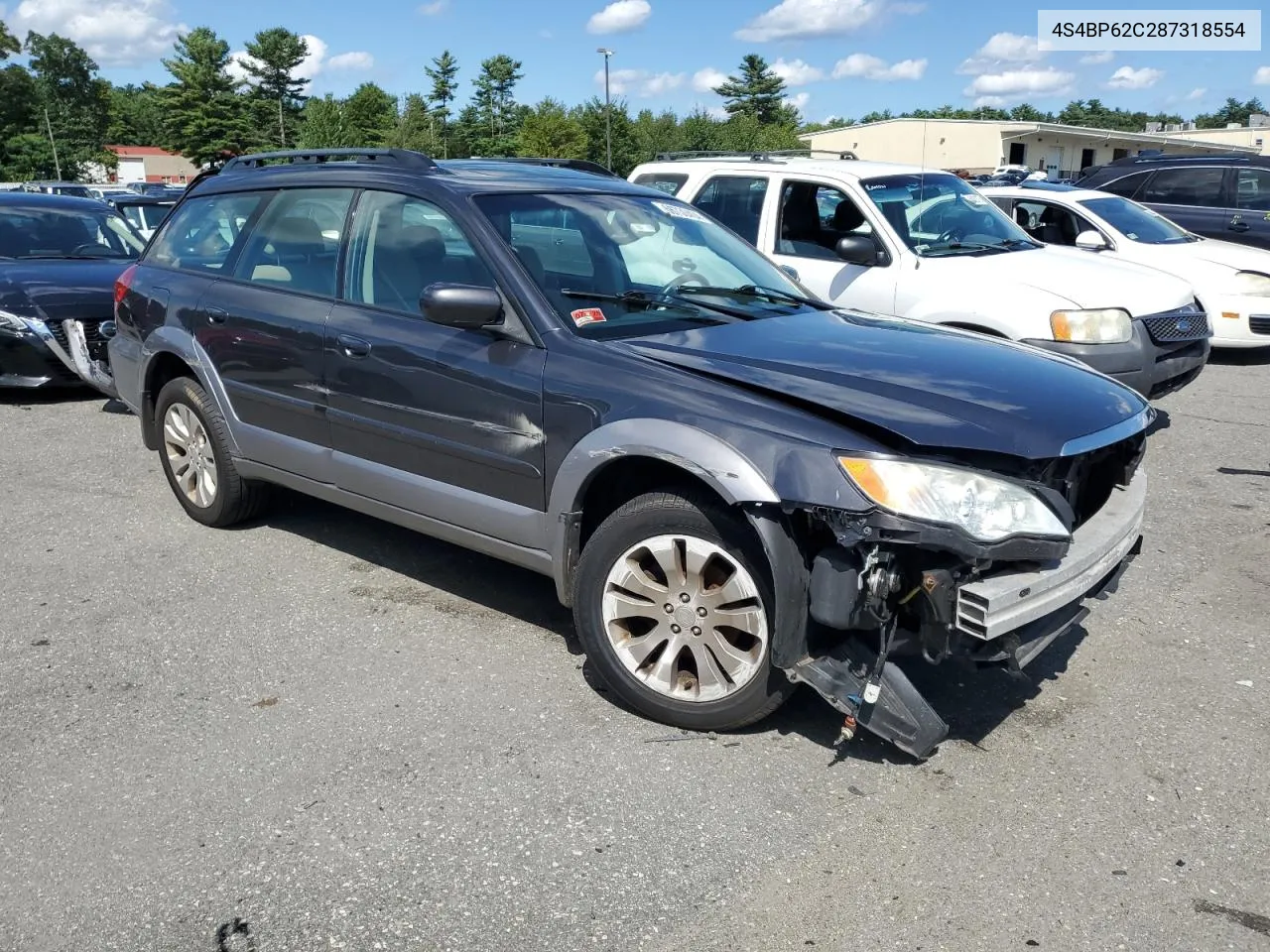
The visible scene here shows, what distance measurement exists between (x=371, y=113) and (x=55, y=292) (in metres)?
75.7

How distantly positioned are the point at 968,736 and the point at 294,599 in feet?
9.20

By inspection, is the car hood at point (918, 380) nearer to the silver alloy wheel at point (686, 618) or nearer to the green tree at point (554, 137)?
the silver alloy wheel at point (686, 618)

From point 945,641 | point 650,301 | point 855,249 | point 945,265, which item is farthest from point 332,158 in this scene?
point 945,265

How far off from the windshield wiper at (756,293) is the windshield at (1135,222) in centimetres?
762

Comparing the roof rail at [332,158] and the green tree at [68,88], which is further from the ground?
the green tree at [68,88]

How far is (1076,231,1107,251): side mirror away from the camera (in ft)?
33.2

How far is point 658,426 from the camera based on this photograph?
3.46 m

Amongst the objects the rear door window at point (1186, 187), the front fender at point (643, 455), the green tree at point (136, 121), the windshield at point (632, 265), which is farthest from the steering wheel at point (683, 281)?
the green tree at point (136, 121)

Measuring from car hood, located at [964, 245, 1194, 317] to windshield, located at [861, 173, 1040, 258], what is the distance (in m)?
0.22

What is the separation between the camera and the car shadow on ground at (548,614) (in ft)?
11.9

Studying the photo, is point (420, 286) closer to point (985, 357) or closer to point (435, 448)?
point (435, 448)

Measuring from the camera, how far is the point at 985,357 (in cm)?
392

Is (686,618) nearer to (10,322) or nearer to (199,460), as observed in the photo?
(199,460)

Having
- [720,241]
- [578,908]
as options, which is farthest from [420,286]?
[578,908]
